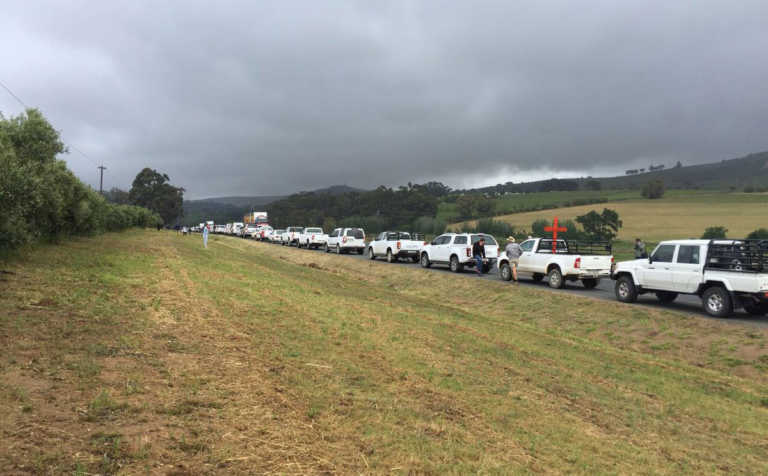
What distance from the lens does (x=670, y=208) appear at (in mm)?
83875

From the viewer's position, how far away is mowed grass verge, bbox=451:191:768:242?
6216 cm

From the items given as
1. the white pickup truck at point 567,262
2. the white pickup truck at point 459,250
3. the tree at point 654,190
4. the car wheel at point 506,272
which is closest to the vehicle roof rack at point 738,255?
the white pickup truck at point 567,262

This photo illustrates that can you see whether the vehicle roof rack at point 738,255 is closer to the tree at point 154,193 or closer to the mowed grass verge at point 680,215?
the mowed grass verge at point 680,215

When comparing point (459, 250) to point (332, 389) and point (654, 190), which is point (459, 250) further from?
point (654, 190)

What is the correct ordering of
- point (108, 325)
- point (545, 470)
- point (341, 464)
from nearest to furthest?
1. point (341, 464)
2. point (545, 470)
3. point (108, 325)

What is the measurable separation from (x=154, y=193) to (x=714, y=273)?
4446 inches

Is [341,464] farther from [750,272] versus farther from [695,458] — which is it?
[750,272]

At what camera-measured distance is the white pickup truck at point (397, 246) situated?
32094 millimetres

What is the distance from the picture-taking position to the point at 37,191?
1338cm

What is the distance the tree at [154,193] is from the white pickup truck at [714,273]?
108730 millimetres

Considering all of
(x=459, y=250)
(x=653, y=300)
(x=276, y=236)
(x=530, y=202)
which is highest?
(x=530, y=202)

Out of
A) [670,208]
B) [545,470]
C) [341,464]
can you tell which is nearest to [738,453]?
[545,470]

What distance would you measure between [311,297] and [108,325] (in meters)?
5.75

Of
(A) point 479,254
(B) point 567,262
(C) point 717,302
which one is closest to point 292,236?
(A) point 479,254
